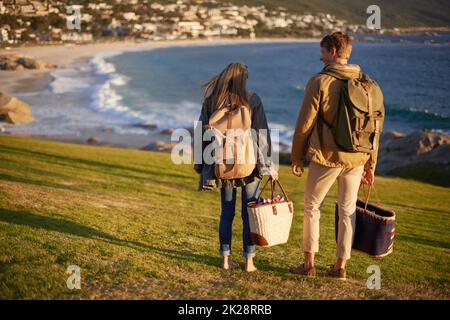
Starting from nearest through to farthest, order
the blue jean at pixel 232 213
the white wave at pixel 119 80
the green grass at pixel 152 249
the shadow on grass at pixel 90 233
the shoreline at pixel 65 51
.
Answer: the green grass at pixel 152 249
the blue jean at pixel 232 213
the shadow on grass at pixel 90 233
the shoreline at pixel 65 51
the white wave at pixel 119 80

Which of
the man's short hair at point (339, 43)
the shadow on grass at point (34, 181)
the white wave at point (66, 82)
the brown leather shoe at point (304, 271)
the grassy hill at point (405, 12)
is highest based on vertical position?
the grassy hill at point (405, 12)

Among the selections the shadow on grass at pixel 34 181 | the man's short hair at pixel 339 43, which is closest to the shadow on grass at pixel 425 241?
the man's short hair at pixel 339 43

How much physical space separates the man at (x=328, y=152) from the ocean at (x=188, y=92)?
8.53m

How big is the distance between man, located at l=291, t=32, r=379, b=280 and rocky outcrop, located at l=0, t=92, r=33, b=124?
81.8 feet

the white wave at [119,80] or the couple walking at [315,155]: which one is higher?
the couple walking at [315,155]

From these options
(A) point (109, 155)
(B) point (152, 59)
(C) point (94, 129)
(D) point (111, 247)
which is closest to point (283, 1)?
(B) point (152, 59)

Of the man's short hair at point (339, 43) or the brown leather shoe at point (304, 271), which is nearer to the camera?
the man's short hair at point (339, 43)

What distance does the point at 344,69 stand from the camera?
14.6ft

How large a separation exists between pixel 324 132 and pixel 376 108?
51 cm

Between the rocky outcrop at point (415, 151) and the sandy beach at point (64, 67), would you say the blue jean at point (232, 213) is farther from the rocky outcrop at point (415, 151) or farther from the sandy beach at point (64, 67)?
the sandy beach at point (64, 67)

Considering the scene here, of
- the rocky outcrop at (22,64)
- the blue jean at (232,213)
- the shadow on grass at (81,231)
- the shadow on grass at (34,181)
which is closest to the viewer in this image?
the blue jean at (232,213)

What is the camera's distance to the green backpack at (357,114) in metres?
4.37

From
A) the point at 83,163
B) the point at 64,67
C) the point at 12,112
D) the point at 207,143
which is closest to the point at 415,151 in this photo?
the point at 83,163
